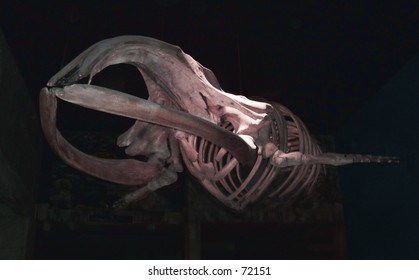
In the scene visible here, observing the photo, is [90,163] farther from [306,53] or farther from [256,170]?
[306,53]

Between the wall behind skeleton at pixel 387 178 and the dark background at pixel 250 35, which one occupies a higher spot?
the dark background at pixel 250 35

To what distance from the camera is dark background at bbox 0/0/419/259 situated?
592 centimetres

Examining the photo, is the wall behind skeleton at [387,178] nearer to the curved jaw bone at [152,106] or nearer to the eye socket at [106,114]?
the curved jaw bone at [152,106]

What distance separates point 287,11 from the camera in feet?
19.7

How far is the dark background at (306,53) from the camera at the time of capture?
5.92 m

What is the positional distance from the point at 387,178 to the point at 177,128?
4.83m

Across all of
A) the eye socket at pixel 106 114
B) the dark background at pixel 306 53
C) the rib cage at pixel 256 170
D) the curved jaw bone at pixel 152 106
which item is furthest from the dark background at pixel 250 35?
the curved jaw bone at pixel 152 106

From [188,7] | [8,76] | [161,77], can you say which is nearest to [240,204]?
[161,77]

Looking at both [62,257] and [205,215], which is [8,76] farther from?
[205,215]

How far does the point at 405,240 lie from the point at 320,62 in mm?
2898

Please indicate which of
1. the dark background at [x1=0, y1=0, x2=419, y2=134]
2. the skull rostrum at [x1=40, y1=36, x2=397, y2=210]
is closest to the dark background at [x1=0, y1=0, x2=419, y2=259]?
the dark background at [x1=0, y1=0, x2=419, y2=134]

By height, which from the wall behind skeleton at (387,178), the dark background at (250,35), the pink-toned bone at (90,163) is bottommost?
the pink-toned bone at (90,163)

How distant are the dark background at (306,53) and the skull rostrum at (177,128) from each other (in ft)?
6.26

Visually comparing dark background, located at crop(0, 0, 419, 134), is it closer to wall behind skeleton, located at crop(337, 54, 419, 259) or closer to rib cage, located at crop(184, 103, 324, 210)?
wall behind skeleton, located at crop(337, 54, 419, 259)
